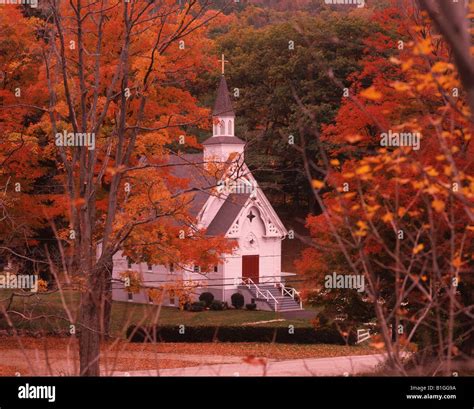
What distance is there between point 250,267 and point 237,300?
3.75 m

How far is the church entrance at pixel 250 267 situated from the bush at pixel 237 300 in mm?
2746

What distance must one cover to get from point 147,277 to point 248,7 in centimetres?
5014

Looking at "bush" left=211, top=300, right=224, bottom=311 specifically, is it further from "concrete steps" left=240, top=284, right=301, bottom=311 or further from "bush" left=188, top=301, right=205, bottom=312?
"concrete steps" left=240, top=284, right=301, bottom=311

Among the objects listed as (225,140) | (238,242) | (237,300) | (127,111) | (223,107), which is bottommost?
(237,300)

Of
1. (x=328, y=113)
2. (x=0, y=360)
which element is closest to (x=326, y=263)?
(x=0, y=360)

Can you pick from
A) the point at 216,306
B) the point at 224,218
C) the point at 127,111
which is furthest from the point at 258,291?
the point at 127,111

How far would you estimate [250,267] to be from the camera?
50.2 metres

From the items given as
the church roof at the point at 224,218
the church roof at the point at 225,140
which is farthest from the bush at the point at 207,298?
the church roof at the point at 225,140

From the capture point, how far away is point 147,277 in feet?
159

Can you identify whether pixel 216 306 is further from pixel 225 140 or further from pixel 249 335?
pixel 249 335

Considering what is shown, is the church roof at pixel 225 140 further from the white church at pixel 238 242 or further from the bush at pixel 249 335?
the bush at pixel 249 335

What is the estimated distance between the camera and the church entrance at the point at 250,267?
164 feet

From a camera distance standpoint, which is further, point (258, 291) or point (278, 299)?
point (258, 291)

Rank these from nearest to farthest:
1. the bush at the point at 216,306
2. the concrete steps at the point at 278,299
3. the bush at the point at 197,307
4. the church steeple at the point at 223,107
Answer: the bush at the point at 197,307, the bush at the point at 216,306, the concrete steps at the point at 278,299, the church steeple at the point at 223,107
